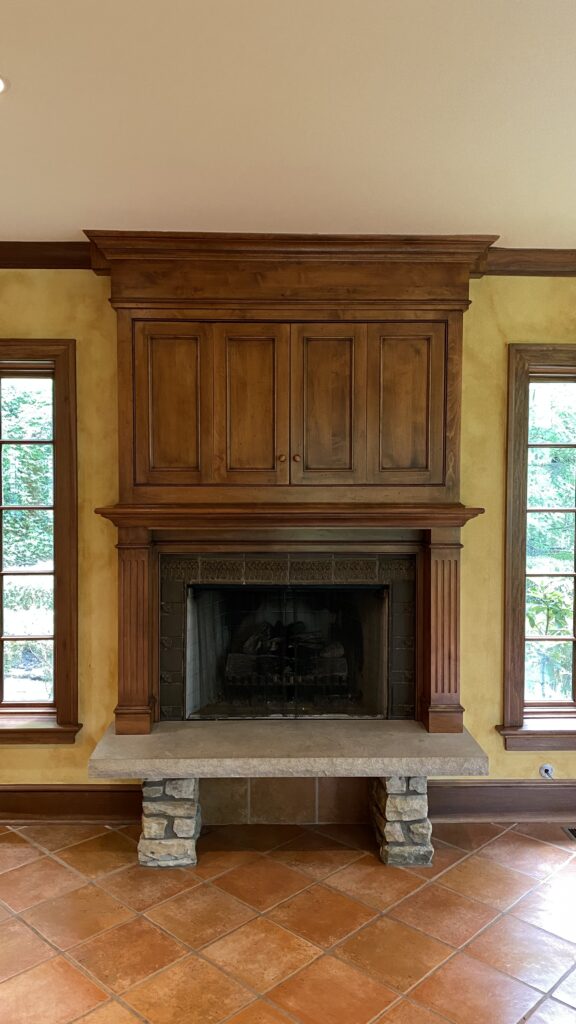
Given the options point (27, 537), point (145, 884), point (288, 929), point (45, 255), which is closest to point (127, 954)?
point (145, 884)

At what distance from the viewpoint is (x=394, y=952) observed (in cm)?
250

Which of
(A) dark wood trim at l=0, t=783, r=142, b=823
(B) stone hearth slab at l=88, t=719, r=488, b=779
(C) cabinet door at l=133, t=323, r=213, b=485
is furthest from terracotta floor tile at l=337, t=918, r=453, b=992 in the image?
(C) cabinet door at l=133, t=323, r=213, b=485

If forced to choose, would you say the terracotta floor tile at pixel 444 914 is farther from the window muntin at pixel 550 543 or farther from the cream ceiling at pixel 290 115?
the cream ceiling at pixel 290 115

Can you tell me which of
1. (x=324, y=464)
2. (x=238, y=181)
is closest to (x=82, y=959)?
(x=324, y=464)

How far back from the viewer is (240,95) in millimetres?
1927

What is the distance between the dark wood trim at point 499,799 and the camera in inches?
137

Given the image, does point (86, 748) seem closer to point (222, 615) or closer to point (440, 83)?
point (222, 615)

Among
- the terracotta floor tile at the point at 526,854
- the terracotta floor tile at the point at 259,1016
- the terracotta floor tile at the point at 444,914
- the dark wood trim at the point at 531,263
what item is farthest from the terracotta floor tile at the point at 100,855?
the dark wood trim at the point at 531,263

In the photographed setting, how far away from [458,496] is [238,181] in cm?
153

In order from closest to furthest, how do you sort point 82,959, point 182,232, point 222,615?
point 82,959
point 182,232
point 222,615

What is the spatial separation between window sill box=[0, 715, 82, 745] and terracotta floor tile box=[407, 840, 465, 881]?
1.59m

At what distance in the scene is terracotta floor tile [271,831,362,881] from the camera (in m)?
3.05

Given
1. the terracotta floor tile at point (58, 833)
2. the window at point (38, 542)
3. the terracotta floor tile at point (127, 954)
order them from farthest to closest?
the window at point (38, 542) < the terracotta floor tile at point (58, 833) < the terracotta floor tile at point (127, 954)

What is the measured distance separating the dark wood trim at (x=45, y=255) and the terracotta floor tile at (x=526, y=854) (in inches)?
122
